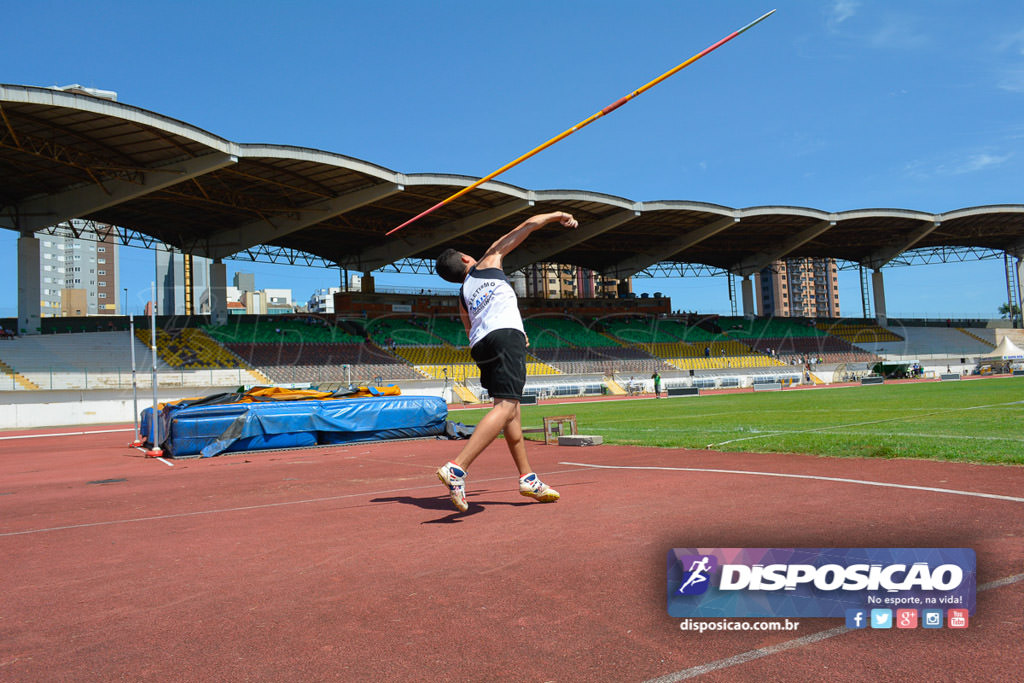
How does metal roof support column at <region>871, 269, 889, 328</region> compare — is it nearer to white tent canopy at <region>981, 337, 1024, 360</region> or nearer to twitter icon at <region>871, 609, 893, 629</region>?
white tent canopy at <region>981, 337, 1024, 360</region>

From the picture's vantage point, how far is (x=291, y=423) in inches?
576

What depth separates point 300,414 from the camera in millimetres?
14727

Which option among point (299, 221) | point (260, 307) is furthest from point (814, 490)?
point (260, 307)

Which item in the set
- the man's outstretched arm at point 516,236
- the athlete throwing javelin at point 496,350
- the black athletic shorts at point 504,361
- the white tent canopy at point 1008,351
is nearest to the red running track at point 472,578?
the athlete throwing javelin at point 496,350

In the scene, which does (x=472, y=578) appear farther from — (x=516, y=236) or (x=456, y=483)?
(x=516, y=236)

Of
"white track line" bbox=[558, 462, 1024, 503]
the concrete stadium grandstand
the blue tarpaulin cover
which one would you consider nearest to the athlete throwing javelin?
"white track line" bbox=[558, 462, 1024, 503]

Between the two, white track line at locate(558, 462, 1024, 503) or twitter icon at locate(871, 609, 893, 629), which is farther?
white track line at locate(558, 462, 1024, 503)

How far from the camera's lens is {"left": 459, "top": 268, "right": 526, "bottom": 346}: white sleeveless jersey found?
5.47m

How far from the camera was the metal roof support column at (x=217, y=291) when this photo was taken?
45.2m

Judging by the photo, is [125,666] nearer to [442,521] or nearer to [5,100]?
[442,521]

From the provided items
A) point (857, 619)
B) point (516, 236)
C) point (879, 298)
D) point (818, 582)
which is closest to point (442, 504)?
point (516, 236)

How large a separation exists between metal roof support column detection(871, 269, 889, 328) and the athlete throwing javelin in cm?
7111

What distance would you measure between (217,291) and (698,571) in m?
47.2

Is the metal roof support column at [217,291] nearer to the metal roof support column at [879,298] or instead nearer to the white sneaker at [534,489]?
the white sneaker at [534,489]
